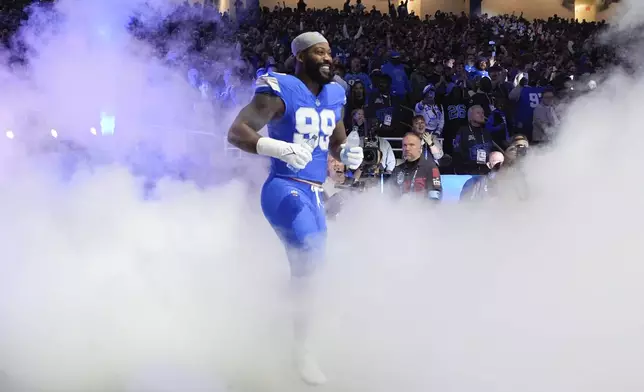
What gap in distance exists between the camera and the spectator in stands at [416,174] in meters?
6.66

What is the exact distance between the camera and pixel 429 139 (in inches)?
275

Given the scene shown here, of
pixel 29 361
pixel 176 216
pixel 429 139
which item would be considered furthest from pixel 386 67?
pixel 29 361

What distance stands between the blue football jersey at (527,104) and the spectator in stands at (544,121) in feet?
1.27

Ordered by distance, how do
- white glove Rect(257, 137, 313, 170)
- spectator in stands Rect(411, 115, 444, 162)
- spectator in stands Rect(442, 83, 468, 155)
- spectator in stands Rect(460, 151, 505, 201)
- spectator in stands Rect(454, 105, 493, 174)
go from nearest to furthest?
white glove Rect(257, 137, 313, 170)
spectator in stands Rect(460, 151, 505, 201)
spectator in stands Rect(411, 115, 444, 162)
spectator in stands Rect(454, 105, 493, 174)
spectator in stands Rect(442, 83, 468, 155)

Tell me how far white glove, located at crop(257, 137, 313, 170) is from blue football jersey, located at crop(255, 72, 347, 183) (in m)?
0.21

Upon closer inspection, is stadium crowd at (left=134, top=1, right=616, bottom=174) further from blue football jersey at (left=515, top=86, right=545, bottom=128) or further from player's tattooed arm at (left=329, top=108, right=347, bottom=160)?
player's tattooed arm at (left=329, top=108, right=347, bottom=160)

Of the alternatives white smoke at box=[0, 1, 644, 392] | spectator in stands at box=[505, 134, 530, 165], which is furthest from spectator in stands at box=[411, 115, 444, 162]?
spectator in stands at box=[505, 134, 530, 165]

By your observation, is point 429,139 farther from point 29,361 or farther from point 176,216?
point 29,361

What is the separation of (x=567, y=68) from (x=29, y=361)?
10282mm

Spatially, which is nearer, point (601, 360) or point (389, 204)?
point (601, 360)

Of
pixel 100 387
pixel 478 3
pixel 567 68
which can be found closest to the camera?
pixel 100 387

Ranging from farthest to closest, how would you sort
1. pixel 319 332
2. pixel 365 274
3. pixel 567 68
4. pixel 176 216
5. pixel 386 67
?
1. pixel 567 68
2. pixel 386 67
3. pixel 176 216
4. pixel 365 274
5. pixel 319 332

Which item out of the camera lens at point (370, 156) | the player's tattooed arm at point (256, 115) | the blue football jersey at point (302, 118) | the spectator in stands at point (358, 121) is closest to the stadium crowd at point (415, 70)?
the spectator in stands at point (358, 121)

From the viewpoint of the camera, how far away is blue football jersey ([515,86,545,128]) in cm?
895
